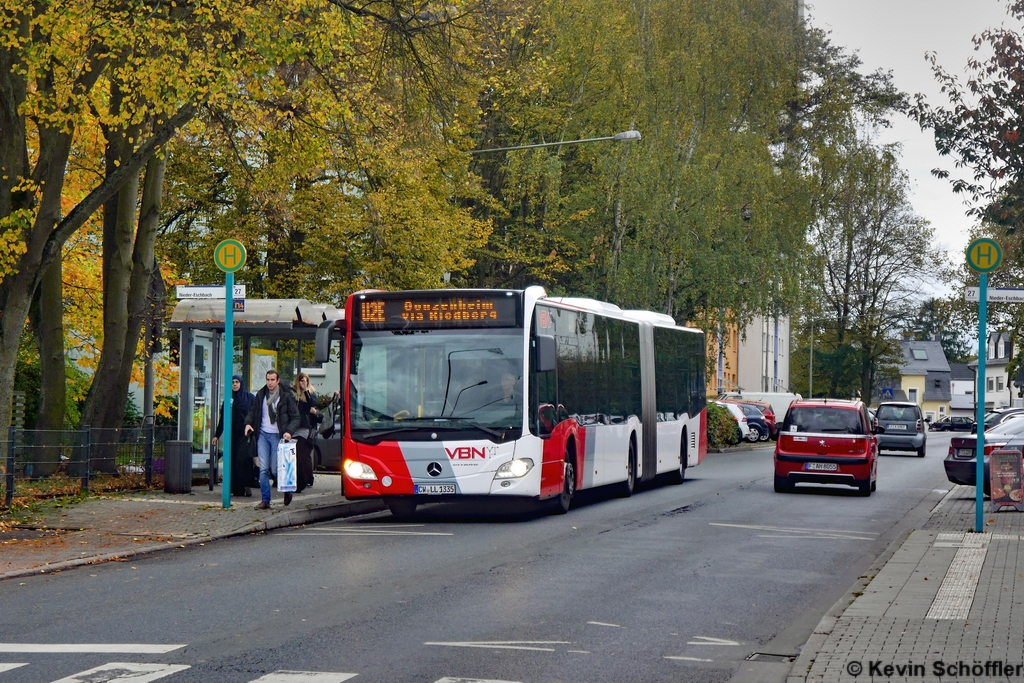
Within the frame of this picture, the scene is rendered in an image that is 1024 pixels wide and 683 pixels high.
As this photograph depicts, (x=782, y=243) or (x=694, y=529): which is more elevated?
(x=782, y=243)

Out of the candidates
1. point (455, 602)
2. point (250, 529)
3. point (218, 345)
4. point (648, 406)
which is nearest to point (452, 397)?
point (250, 529)

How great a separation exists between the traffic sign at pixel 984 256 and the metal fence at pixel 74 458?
11.4 m

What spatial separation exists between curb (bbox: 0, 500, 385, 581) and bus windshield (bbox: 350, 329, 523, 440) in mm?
1271

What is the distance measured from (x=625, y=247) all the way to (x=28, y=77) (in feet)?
83.5

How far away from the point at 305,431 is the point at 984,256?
951cm

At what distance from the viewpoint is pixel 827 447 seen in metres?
24.0

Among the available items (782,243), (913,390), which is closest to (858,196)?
(782,243)

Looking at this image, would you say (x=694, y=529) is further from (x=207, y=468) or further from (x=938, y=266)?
(x=938, y=266)

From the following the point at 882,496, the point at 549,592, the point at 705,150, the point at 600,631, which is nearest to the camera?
the point at 600,631

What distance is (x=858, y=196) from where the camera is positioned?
215ft

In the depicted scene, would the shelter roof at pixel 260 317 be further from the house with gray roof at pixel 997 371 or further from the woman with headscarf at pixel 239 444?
the house with gray roof at pixel 997 371

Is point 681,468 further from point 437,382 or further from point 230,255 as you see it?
point 230,255

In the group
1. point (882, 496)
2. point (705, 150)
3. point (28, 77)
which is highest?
point (705, 150)

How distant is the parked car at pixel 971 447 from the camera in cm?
2294
